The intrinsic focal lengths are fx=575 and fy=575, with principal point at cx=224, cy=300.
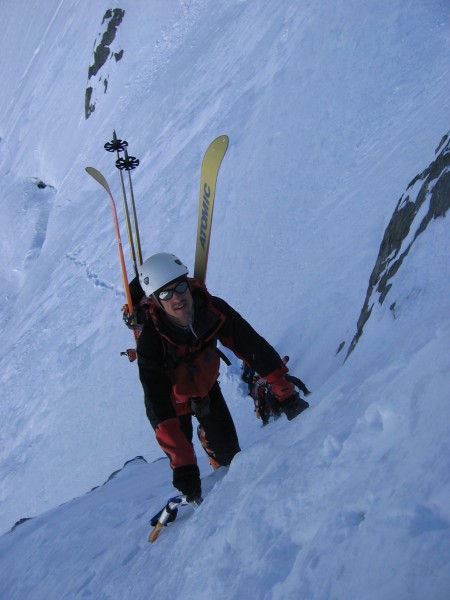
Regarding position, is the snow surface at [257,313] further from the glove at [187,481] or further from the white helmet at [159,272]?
the white helmet at [159,272]

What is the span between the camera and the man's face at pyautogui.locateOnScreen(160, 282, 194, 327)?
3.18 m

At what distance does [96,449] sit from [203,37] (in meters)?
16.4

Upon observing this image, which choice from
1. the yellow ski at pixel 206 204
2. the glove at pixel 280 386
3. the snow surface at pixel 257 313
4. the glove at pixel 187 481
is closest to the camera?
the snow surface at pixel 257 313

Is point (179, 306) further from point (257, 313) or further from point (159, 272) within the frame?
point (257, 313)

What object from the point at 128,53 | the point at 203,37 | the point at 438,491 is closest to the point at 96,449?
the point at 438,491

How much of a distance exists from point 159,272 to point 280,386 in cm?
95

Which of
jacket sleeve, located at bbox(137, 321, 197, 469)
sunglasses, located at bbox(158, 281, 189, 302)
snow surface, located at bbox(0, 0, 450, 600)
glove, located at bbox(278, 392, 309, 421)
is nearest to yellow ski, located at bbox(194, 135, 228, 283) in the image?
sunglasses, located at bbox(158, 281, 189, 302)

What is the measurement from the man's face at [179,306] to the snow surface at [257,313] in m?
0.80

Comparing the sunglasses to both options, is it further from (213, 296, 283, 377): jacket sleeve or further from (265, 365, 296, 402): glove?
(265, 365, 296, 402): glove

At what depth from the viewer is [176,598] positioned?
2.35m

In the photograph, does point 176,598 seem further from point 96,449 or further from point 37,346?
point 37,346

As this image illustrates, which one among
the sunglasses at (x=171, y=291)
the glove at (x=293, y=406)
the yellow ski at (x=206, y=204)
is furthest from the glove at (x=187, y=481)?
the yellow ski at (x=206, y=204)

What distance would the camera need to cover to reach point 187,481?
3.14 m

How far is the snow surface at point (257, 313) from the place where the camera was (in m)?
1.88
